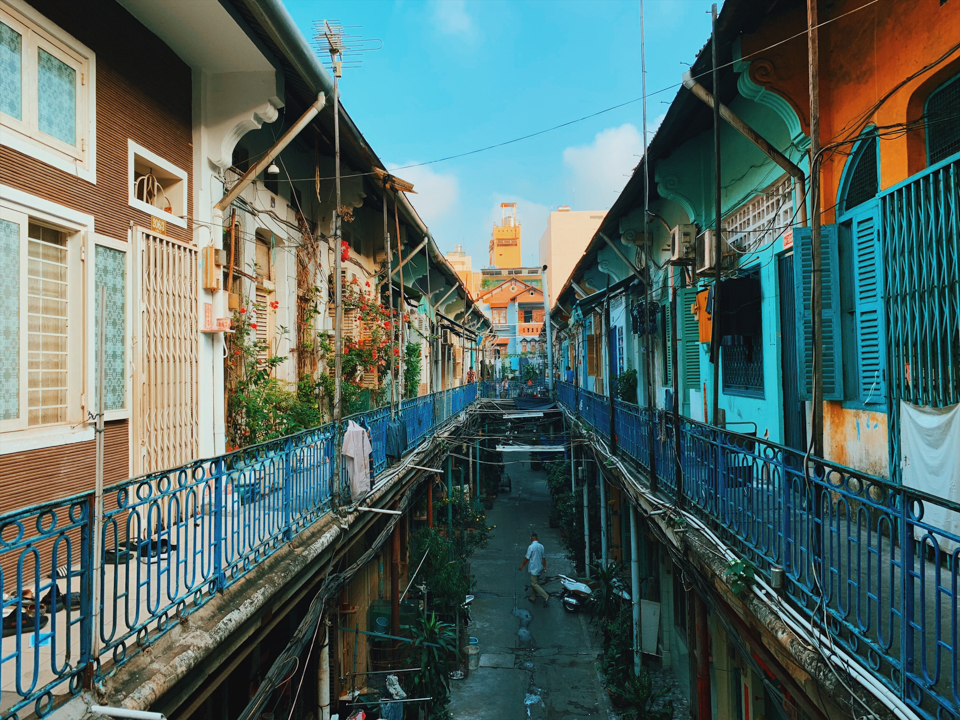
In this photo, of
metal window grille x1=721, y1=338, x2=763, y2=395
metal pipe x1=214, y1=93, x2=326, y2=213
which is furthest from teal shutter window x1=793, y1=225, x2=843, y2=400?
metal pipe x1=214, y1=93, x2=326, y2=213

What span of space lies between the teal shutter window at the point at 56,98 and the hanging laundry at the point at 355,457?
4.09 metres

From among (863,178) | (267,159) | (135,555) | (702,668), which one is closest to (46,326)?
(135,555)

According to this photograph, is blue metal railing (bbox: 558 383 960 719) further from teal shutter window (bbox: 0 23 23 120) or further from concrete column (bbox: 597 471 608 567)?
concrete column (bbox: 597 471 608 567)

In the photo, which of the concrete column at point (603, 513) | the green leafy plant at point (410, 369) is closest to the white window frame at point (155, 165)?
the green leafy plant at point (410, 369)

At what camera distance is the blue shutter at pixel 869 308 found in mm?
5906

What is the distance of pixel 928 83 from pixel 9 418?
7908 millimetres

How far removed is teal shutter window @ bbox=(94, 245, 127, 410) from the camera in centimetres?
580

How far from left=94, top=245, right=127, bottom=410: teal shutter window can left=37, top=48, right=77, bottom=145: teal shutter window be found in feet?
3.33

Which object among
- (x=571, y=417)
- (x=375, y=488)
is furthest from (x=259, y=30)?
(x=571, y=417)

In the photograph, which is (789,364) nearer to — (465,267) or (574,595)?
(574,595)

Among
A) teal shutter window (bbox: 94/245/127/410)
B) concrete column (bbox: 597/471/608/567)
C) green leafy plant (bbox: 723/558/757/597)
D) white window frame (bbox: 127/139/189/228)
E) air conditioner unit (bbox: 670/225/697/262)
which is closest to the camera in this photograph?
green leafy plant (bbox: 723/558/757/597)

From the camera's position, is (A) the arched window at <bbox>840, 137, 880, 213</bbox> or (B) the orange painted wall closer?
(B) the orange painted wall

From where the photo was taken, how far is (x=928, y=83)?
526 cm

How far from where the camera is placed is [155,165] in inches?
256
